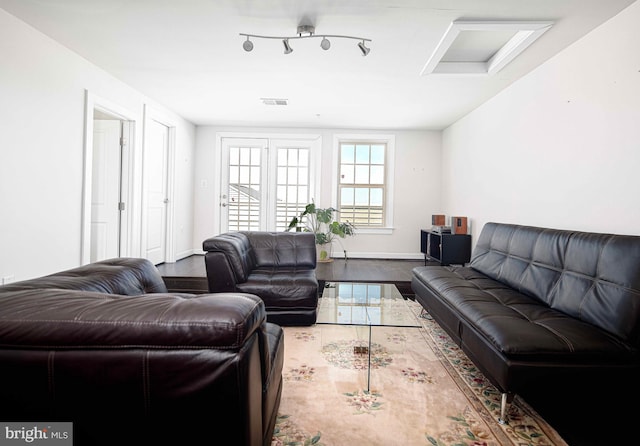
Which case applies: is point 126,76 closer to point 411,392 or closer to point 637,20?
point 411,392

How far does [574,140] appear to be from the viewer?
2.66 metres

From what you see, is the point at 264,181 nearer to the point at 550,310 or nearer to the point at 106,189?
the point at 106,189

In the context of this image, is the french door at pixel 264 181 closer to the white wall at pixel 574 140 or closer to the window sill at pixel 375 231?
the window sill at pixel 375 231

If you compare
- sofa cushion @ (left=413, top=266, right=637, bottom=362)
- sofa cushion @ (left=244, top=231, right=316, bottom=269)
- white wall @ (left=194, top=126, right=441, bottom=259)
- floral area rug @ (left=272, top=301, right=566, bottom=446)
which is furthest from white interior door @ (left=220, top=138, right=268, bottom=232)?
sofa cushion @ (left=413, top=266, right=637, bottom=362)

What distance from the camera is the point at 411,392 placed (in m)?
1.95

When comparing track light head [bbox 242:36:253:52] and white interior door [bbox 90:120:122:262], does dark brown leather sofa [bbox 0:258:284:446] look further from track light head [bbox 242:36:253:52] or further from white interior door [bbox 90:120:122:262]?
→ white interior door [bbox 90:120:122:262]

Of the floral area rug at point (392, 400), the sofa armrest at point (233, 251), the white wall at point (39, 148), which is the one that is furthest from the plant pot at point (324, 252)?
the white wall at point (39, 148)

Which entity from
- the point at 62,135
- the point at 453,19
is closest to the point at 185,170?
the point at 62,135

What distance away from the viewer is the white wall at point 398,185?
576cm

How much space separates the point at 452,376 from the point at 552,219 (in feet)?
5.82

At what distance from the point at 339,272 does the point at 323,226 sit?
138 centimetres

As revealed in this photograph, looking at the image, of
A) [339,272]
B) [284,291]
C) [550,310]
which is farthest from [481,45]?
[339,272]

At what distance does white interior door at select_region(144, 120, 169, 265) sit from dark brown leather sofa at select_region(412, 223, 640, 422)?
3.72 metres

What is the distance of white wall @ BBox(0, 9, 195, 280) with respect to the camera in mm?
2457
